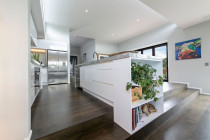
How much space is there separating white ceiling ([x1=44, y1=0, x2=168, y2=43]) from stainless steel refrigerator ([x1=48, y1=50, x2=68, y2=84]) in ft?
4.67

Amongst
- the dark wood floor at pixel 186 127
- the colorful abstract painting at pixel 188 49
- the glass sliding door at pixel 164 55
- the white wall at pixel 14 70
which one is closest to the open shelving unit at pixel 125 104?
the dark wood floor at pixel 186 127

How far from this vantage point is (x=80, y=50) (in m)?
8.47

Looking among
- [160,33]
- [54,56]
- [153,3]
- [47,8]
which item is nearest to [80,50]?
[54,56]

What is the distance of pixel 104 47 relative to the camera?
668 centimetres

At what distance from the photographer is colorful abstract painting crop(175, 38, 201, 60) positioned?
3078mm

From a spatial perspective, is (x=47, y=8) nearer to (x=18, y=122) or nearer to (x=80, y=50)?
(x=18, y=122)

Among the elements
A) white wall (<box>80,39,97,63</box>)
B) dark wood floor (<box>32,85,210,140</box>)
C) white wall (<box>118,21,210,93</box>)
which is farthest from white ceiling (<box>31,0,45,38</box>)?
white wall (<box>118,21,210,93</box>)

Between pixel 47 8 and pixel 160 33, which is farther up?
pixel 47 8

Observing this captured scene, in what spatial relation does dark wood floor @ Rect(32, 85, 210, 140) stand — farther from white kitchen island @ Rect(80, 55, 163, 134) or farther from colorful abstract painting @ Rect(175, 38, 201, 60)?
colorful abstract painting @ Rect(175, 38, 201, 60)

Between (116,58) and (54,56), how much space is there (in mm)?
3910

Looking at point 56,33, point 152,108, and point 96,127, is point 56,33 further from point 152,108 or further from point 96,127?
point 152,108

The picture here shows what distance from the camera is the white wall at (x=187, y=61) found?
2.94 m

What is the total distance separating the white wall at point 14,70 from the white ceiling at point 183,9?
2.48 meters

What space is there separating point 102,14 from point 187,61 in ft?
12.4
